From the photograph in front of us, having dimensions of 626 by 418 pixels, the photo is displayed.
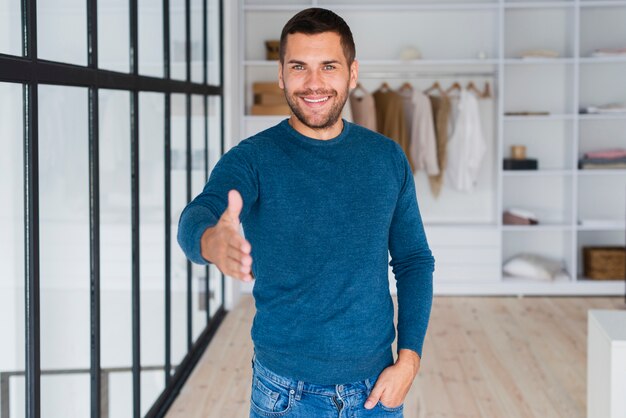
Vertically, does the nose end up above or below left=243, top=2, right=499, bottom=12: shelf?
below

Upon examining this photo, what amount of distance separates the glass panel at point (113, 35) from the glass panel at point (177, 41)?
2.93 ft

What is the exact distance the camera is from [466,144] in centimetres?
633

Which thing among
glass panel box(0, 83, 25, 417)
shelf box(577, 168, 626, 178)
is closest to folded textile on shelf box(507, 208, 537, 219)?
shelf box(577, 168, 626, 178)

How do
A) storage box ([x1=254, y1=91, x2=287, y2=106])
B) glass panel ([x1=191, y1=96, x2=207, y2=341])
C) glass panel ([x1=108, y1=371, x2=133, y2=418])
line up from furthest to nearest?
storage box ([x1=254, y1=91, x2=287, y2=106]) < glass panel ([x1=191, y1=96, x2=207, y2=341]) < glass panel ([x1=108, y1=371, x2=133, y2=418])

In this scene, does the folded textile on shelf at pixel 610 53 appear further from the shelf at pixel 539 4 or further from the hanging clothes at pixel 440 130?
the hanging clothes at pixel 440 130

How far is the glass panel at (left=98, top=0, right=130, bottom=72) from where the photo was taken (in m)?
2.84

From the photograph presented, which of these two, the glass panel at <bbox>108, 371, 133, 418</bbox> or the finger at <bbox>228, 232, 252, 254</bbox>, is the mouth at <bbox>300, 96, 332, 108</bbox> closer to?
the finger at <bbox>228, 232, 252, 254</bbox>

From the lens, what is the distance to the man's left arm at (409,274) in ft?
5.41

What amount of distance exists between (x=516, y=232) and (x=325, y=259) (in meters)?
5.45

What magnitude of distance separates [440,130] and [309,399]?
16.5 feet

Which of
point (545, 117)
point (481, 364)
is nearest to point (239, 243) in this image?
point (481, 364)

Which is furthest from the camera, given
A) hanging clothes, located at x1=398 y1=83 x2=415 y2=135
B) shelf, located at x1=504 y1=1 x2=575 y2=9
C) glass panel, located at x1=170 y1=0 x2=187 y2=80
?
hanging clothes, located at x1=398 y1=83 x2=415 y2=135

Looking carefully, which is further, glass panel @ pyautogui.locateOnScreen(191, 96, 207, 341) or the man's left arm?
glass panel @ pyautogui.locateOnScreen(191, 96, 207, 341)

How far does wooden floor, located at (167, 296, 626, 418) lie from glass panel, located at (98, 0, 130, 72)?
1574 mm
